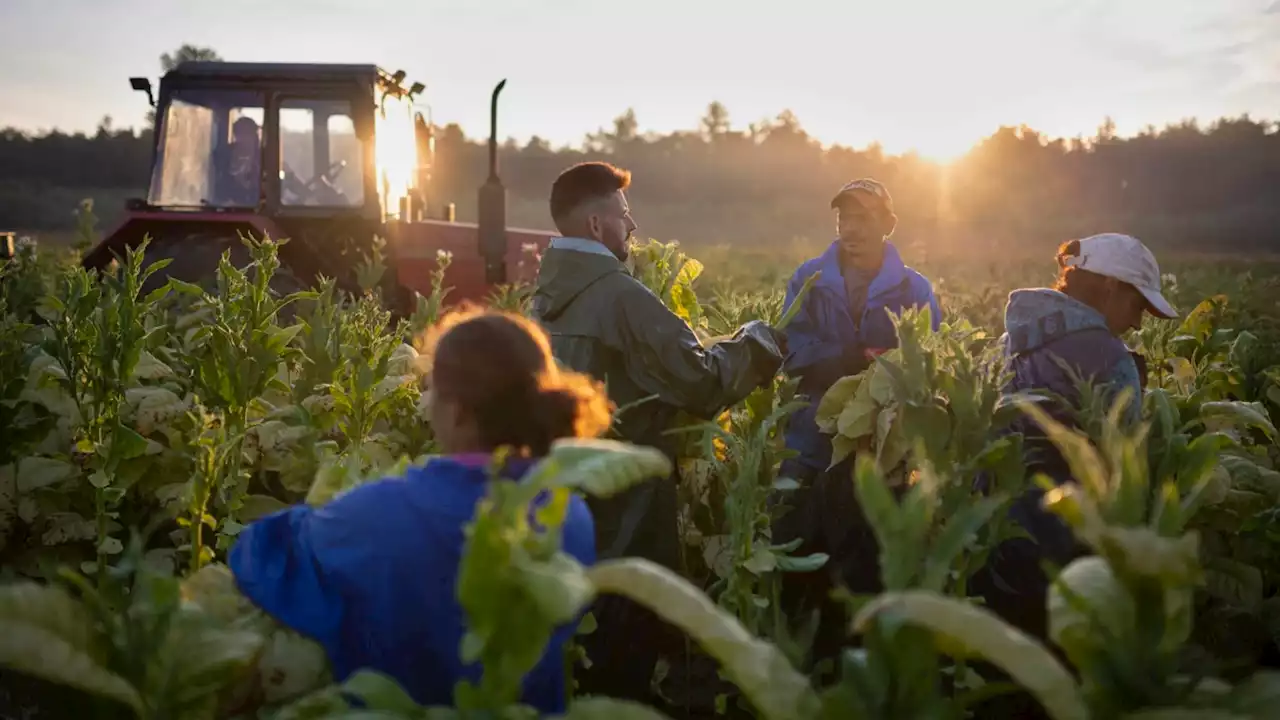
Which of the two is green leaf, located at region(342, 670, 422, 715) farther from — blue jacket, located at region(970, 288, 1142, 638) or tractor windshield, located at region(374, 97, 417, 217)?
tractor windshield, located at region(374, 97, 417, 217)

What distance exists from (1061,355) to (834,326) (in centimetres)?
125

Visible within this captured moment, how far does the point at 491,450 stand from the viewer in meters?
1.75

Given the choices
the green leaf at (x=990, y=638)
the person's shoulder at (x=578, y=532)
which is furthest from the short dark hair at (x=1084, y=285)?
the green leaf at (x=990, y=638)

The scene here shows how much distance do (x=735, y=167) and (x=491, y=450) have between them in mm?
66023

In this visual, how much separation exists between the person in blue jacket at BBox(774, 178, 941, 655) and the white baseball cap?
802mm

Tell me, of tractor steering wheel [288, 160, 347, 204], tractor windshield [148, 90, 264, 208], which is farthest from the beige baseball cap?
tractor windshield [148, 90, 264, 208]

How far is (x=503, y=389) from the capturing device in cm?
173

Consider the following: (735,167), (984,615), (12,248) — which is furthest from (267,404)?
(735,167)

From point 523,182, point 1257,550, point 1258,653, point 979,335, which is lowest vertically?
point 1258,653

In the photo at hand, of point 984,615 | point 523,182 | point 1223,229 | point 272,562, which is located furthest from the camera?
point 523,182

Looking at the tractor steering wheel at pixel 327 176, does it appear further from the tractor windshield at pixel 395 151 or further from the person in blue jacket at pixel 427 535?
Result: the person in blue jacket at pixel 427 535

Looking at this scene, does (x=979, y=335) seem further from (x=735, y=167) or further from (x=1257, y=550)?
(x=735, y=167)

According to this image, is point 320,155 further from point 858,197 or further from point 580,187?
point 580,187

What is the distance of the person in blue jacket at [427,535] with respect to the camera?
1658 millimetres
